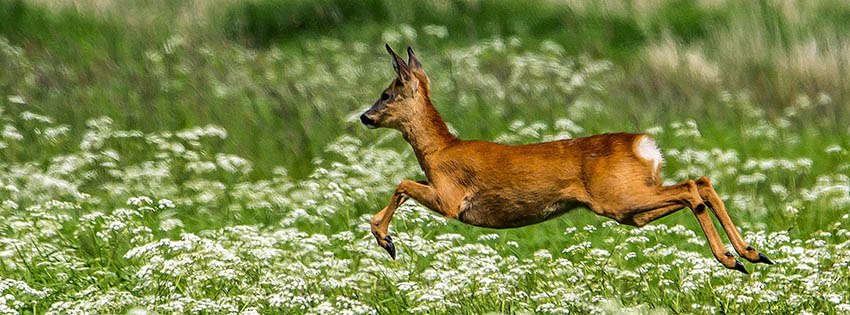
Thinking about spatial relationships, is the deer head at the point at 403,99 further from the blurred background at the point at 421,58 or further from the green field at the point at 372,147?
the blurred background at the point at 421,58

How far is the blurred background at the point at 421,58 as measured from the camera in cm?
1171

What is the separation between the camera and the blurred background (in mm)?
11711

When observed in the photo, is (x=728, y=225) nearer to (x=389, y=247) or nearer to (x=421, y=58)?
(x=389, y=247)

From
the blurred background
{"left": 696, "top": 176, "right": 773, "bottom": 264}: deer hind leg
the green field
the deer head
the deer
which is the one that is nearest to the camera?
{"left": 696, "top": 176, "right": 773, "bottom": 264}: deer hind leg

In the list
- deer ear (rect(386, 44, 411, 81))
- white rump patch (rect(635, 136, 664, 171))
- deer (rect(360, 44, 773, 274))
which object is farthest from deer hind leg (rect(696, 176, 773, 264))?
deer ear (rect(386, 44, 411, 81))

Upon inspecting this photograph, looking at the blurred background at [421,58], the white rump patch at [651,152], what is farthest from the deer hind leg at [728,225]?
the blurred background at [421,58]

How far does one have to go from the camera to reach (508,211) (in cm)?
335

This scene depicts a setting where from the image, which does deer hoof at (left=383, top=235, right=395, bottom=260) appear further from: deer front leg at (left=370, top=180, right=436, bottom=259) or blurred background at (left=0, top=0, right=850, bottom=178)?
blurred background at (left=0, top=0, right=850, bottom=178)

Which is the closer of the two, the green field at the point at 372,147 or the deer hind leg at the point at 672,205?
the deer hind leg at the point at 672,205

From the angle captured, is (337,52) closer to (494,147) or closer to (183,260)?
(183,260)

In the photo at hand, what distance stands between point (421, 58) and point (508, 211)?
11.2 m

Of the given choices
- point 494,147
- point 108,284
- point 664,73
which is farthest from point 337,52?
point 494,147

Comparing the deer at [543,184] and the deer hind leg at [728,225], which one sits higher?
the deer at [543,184]

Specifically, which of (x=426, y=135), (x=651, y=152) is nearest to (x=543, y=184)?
(x=651, y=152)
